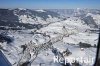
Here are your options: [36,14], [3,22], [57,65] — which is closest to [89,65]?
[57,65]

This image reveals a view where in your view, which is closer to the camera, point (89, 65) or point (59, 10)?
point (89, 65)

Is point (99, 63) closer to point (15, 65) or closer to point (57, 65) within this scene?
point (57, 65)

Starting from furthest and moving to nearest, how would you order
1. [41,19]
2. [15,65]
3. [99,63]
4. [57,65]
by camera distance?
[41,19], [15,65], [57,65], [99,63]

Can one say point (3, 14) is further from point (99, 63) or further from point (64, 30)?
point (99, 63)

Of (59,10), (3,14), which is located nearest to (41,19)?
(3,14)

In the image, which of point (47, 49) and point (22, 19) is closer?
point (47, 49)

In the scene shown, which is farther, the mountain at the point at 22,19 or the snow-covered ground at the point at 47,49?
the mountain at the point at 22,19

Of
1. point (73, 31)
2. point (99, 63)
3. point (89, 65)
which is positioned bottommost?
point (73, 31)

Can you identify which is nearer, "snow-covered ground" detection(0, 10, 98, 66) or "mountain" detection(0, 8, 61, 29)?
"snow-covered ground" detection(0, 10, 98, 66)

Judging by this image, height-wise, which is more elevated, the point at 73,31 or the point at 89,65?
the point at 89,65

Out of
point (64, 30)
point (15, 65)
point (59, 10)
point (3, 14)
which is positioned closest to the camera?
point (15, 65)
